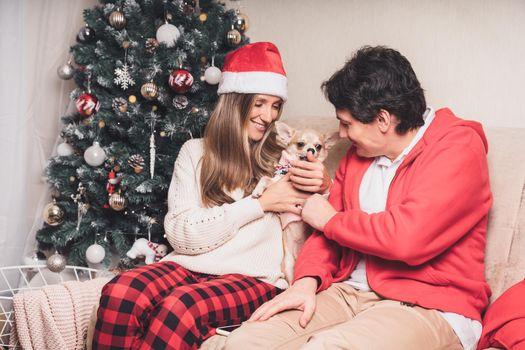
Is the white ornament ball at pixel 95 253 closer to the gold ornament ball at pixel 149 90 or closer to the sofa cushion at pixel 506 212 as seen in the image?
the gold ornament ball at pixel 149 90

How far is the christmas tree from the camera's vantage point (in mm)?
2279

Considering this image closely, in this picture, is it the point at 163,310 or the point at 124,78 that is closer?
the point at 163,310

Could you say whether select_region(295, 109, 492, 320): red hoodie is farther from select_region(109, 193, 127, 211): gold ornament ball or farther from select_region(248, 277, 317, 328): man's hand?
select_region(109, 193, 127, 211): gold ornament ball

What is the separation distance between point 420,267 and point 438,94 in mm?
928

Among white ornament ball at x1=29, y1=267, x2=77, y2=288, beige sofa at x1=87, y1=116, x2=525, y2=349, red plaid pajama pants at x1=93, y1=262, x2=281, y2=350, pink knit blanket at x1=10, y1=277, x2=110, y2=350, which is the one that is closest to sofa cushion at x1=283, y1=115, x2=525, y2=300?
beige sofa at x1=87, y1=116, x2=525, y2=349

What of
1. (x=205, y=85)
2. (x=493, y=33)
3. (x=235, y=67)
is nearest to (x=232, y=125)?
(x=235, y=67)

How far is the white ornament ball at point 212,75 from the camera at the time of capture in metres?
2.29

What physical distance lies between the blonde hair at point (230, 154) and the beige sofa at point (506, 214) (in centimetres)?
66

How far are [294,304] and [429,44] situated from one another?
1.31m

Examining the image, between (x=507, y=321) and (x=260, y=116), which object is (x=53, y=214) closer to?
(x=260, y=116)

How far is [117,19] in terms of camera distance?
2258 mm

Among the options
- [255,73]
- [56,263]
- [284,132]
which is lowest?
[56,263]

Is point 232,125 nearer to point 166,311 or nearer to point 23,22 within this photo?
point 166,311

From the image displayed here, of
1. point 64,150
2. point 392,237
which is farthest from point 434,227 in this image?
point 64,150
